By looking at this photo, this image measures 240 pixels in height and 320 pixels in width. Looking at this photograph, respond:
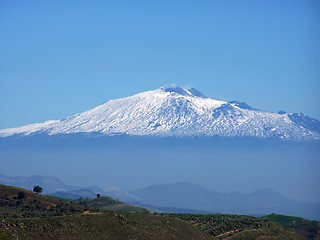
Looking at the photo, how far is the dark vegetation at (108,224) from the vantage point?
233ft

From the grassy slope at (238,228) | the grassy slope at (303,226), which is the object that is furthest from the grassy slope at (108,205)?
the grassy slope at (303,226)

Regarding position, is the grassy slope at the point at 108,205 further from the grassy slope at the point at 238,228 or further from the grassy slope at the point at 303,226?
the grassy slope at the point at 303,226

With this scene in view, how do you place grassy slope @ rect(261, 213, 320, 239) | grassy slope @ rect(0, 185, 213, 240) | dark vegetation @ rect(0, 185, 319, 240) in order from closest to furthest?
grassy slope @ rect(0, 185, 213, 240) → dark vegetation @ rect(0, 185, 319, 240) → grassy slope @ rect(261, 213, 320, 239)

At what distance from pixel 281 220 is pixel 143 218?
182 ft

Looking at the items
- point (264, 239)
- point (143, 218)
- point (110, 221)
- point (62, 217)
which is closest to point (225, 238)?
point (264, 239)

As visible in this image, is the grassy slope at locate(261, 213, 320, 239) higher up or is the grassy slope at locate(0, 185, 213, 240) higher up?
the grassy slope at locate(261, 213, 320, 239)

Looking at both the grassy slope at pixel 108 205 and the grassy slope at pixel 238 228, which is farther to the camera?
the grassy slope at pixel 108 205

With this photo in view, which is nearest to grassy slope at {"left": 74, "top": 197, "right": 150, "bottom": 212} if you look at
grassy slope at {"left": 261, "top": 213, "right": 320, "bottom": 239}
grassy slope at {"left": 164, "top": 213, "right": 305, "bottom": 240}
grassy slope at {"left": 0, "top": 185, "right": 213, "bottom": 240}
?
grassy slope at {"left": 164, "top": 213, "right": 305, "bottom": 240}

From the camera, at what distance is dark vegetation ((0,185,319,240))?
233 ft

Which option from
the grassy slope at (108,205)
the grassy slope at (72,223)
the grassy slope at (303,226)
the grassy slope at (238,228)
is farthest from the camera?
the grassy slope at (108,205)

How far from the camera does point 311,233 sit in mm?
111375

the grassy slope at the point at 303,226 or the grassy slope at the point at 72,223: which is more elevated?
the grassy slope at the point at 303,226

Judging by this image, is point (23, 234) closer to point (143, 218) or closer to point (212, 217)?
point (143, 218)

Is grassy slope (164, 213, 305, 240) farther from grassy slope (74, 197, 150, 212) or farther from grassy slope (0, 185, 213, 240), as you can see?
grassy slope (74, 197, 150, 212)
